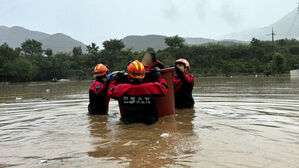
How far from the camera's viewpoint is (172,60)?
64.9m

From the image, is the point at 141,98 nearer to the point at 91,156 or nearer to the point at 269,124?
the point at 91,156

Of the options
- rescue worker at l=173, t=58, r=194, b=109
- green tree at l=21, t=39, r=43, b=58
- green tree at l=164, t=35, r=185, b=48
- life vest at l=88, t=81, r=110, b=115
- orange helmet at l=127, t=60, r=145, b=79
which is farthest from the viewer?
green tree at l=21, t=39, r=43, b=58

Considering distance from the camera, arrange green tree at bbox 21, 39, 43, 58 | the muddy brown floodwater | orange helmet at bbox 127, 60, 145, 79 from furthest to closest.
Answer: green tree at bbox 21, 39, 43, 58 → orange helmet at bbox 127, 60, 145, 79 → the muddy brown floodwater

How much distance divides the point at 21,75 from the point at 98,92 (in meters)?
54.6

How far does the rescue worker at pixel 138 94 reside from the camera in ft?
14.5

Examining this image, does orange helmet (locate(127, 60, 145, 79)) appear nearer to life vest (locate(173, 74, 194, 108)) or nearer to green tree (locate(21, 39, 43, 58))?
life vest (locate(173, 74, 194, 108))

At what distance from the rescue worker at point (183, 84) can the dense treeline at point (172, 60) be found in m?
46.8

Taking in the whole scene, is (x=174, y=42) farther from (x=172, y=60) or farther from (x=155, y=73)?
(x=155, y=73)

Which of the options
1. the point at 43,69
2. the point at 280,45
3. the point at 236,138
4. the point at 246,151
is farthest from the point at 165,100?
the point at 280,45

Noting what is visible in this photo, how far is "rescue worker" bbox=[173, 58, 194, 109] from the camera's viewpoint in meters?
5.88

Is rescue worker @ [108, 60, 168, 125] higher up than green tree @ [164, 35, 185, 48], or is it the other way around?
green tree @ [164, 35, 185, 48]

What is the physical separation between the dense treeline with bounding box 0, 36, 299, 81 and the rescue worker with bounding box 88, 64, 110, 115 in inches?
1884

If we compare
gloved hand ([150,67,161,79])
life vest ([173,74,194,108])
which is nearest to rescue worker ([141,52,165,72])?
gloved hand ([150,67,161,79])

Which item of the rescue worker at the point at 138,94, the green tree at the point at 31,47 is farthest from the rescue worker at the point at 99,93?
the green tree at the point at 31,47
